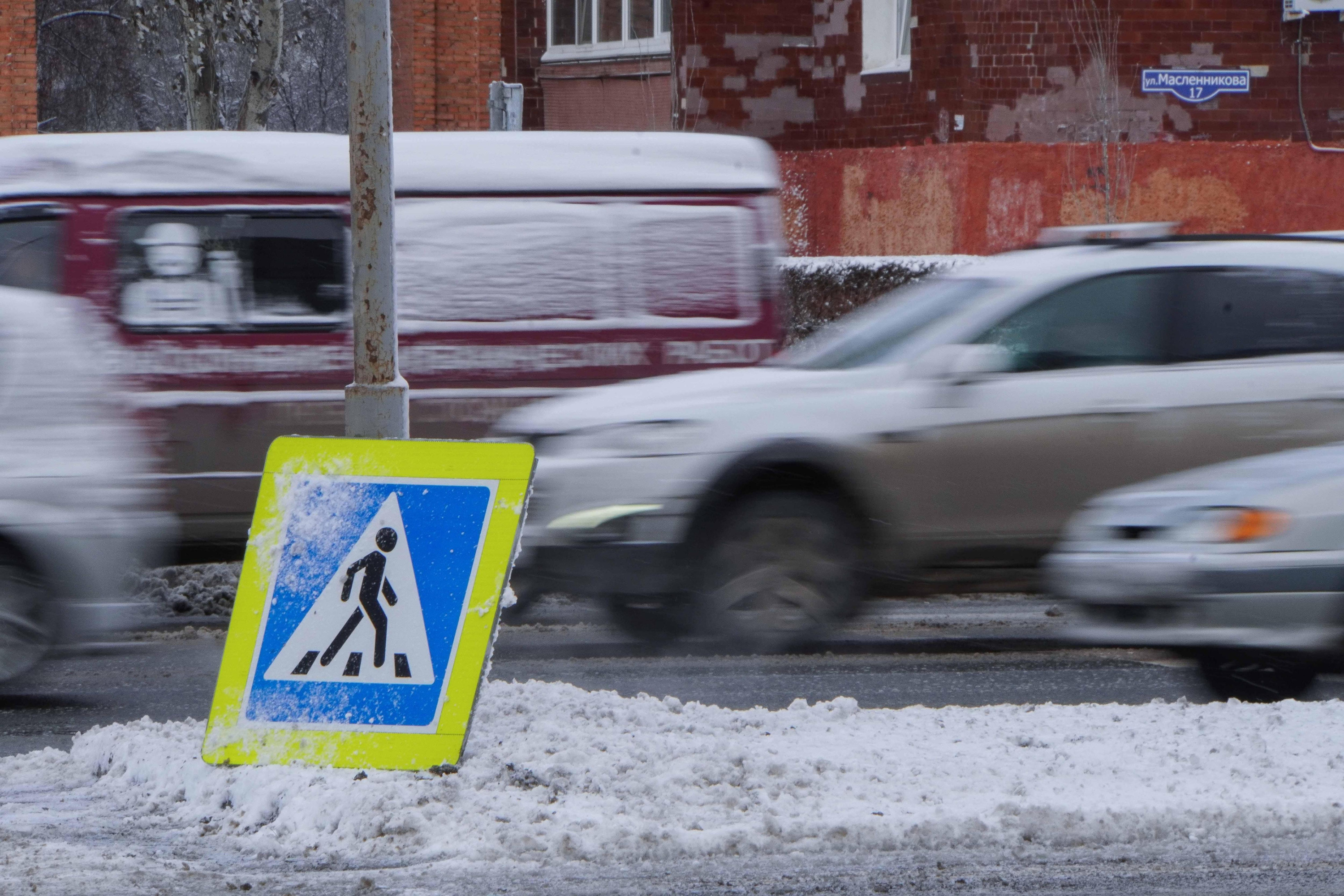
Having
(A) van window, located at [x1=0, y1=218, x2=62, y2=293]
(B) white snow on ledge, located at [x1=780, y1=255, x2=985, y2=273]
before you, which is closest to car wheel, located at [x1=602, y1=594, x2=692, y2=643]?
(A) van window, located at [x1=0, y1=218, x2=62, y2=293]

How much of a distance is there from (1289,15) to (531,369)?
1425 centimetres

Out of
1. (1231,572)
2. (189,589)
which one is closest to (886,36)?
(189,589)

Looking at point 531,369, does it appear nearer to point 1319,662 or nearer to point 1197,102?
point 1319,662

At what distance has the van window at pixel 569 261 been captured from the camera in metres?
9.74

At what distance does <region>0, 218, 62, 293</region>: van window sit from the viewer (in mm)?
9250

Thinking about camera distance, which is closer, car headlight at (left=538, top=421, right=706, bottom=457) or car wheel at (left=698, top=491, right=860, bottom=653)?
car headlight at (left=538, top=421, right=706, bottom=457)

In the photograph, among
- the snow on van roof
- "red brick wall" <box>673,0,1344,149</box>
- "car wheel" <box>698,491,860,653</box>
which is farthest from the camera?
"red brick wall" <box>673,0,1344,149</box>

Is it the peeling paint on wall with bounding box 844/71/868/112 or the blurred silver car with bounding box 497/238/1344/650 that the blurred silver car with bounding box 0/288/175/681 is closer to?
the blurred silver car with bounding box 497/238/1344/650

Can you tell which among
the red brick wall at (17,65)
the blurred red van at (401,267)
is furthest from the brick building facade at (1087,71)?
the blurred red van at (401,267)

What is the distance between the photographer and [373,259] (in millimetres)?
6648

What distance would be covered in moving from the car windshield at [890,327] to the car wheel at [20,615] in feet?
11.7

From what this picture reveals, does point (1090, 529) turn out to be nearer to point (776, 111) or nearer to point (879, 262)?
point (879, 262)

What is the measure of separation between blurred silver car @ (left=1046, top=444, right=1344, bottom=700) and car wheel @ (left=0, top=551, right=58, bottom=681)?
13.2 feet

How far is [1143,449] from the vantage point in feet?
26.7
